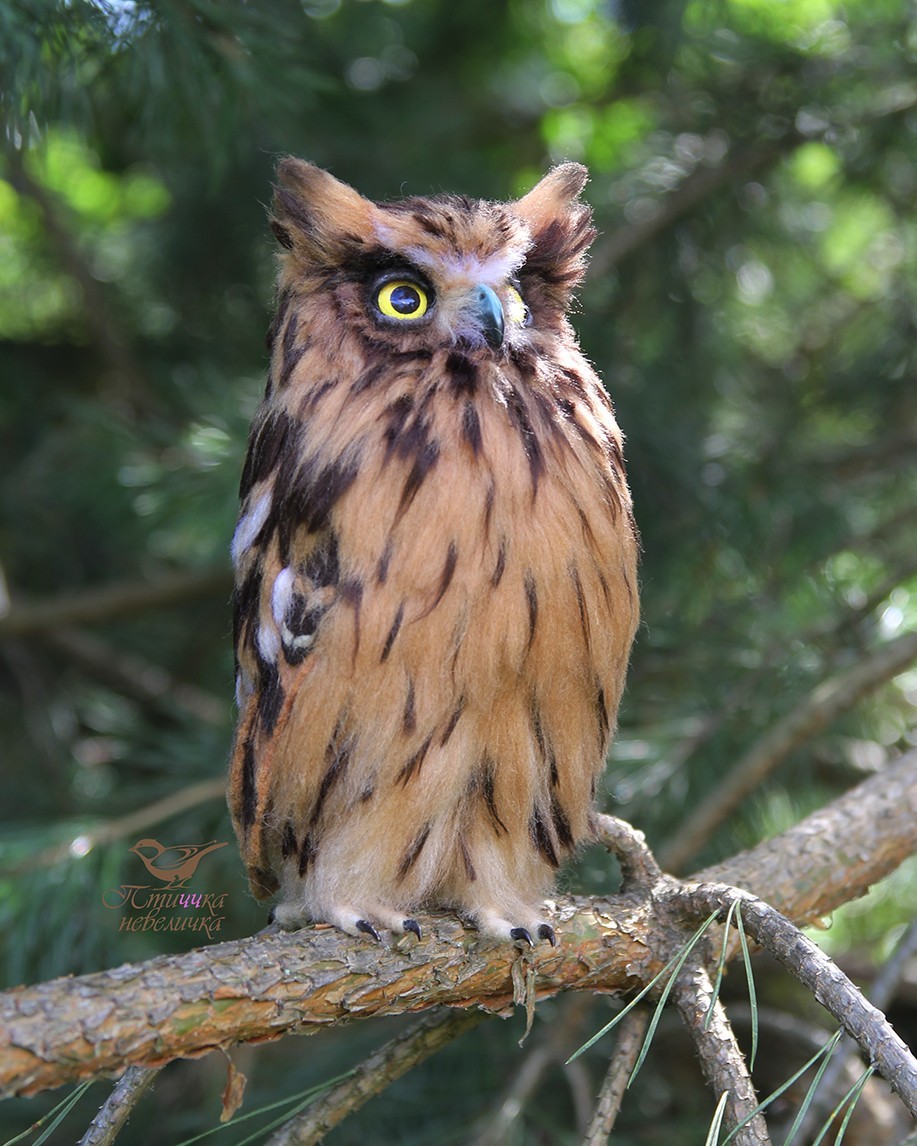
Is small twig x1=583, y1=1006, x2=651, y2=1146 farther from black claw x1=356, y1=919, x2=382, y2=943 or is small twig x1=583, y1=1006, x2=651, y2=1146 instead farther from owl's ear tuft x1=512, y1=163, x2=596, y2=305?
owl's ear tuft x1=512, y1=163, x2=596, y2=305

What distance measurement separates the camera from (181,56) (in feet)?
7.75

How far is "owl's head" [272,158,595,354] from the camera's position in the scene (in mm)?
1753

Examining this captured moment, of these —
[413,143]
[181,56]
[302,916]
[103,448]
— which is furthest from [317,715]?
[413,143]

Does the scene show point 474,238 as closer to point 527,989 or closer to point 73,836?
point 527,989

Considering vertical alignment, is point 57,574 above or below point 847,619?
below

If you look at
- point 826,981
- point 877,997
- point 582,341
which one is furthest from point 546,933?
point 582,341

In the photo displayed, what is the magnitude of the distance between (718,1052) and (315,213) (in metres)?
1.36

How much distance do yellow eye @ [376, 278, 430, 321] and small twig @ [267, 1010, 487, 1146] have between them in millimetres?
1122

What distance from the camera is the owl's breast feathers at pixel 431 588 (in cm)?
173

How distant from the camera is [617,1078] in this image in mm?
1685

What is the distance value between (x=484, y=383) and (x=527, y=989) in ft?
3.05

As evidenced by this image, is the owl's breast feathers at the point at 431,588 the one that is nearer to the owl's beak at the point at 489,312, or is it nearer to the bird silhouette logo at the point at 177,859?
the owl's beak at the point at 489,312

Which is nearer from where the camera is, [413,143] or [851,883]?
[851,883]

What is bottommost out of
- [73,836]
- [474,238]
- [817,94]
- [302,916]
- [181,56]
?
[73,836]
